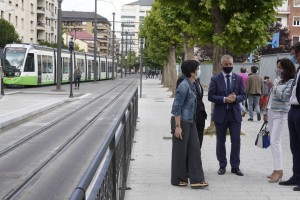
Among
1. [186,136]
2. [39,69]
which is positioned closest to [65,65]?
[39,69]

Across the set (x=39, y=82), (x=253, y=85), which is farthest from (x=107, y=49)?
(x=253, y=85)

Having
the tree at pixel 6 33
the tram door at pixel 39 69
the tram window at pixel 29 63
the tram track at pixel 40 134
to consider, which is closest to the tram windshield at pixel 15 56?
the tram window at pixel 29 63

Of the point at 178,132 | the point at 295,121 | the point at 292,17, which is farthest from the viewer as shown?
the point at 292,17

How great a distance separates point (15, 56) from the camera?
3494cm

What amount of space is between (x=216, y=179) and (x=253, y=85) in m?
9.33

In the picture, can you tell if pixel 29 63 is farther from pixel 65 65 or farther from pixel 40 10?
pixel 40 10

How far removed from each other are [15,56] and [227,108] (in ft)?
97.8

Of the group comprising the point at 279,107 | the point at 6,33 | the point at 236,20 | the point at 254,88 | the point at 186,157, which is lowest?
the point at 186,157

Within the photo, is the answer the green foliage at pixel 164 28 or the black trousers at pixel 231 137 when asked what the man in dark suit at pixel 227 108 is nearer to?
the black trousers at pixel 231 137

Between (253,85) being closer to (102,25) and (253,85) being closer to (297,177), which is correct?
(297,177)

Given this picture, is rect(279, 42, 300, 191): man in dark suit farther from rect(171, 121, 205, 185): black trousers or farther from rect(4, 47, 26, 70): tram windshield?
rect(4, 47, 26, 70): tram windshield

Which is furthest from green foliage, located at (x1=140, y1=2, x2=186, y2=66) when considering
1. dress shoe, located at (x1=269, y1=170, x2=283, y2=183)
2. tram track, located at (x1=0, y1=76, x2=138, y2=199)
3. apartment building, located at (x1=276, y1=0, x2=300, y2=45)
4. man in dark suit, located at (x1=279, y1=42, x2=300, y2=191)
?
apartment building, located at (x1=276, y1=0, x2=300, y2=45)

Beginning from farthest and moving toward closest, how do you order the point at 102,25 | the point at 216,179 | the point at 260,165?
the point at 102,25 < the point at 260,165 < the point at 216,179

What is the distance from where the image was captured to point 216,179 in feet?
23.4
